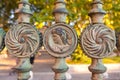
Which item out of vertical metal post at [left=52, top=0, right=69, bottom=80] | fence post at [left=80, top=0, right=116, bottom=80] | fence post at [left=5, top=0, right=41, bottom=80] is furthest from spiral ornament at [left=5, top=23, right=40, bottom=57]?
fence post at [left=80, top=0, right=116, bottom=80]

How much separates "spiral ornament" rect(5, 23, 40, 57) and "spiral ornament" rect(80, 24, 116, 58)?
1.16 feet

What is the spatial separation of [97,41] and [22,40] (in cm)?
56

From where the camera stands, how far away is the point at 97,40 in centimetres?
171

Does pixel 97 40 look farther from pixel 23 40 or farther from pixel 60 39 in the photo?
pixel 23 40

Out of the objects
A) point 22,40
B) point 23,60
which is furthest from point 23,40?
point 23,60

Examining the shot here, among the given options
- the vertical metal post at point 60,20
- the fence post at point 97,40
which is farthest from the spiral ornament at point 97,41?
the vertical metal post at point 60,20

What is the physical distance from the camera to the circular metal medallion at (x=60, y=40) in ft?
5.54

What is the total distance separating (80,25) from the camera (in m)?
8.86

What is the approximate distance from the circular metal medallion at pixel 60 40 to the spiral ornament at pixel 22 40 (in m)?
0.08

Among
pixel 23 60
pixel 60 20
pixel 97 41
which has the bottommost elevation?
pixel 23 60

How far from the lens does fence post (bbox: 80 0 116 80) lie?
1700 millimetres

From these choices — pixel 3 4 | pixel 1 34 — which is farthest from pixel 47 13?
pixel 1 34

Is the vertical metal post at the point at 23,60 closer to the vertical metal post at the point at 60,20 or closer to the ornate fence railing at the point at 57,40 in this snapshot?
the ornate fence railing at the point at 57,40

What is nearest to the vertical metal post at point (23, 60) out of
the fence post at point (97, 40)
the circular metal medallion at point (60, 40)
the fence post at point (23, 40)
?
the fence post at point (23, 40)
